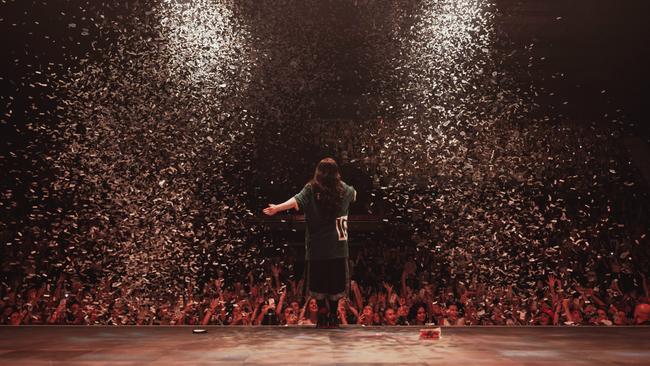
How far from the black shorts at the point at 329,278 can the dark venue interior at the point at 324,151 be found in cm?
164

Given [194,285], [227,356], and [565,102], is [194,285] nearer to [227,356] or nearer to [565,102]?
[227,356]

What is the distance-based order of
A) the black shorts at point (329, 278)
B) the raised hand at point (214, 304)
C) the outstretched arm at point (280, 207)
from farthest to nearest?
the raised hand at point (214, 304) < the black shorts at point (329, 278) < the outstretched arm at point (280, 207)

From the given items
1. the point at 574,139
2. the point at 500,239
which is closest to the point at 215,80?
the point at 500,239

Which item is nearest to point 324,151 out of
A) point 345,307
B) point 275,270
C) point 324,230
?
point 275,270

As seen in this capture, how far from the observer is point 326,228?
13.4 ft

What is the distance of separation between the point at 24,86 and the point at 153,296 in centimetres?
300

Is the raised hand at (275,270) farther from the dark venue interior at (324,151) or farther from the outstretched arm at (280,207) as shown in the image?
the outstretched arm at (280,207)

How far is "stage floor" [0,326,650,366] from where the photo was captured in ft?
9.39

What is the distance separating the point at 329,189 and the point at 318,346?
1.08m

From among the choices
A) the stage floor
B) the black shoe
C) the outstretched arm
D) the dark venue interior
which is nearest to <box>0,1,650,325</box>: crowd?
the dark venue interior

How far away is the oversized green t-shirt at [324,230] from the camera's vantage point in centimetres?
407

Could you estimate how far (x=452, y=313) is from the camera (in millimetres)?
5383

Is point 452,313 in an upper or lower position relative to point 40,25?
lower

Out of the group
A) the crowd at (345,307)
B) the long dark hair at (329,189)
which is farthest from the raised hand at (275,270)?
the long dark hair at (329,189)
